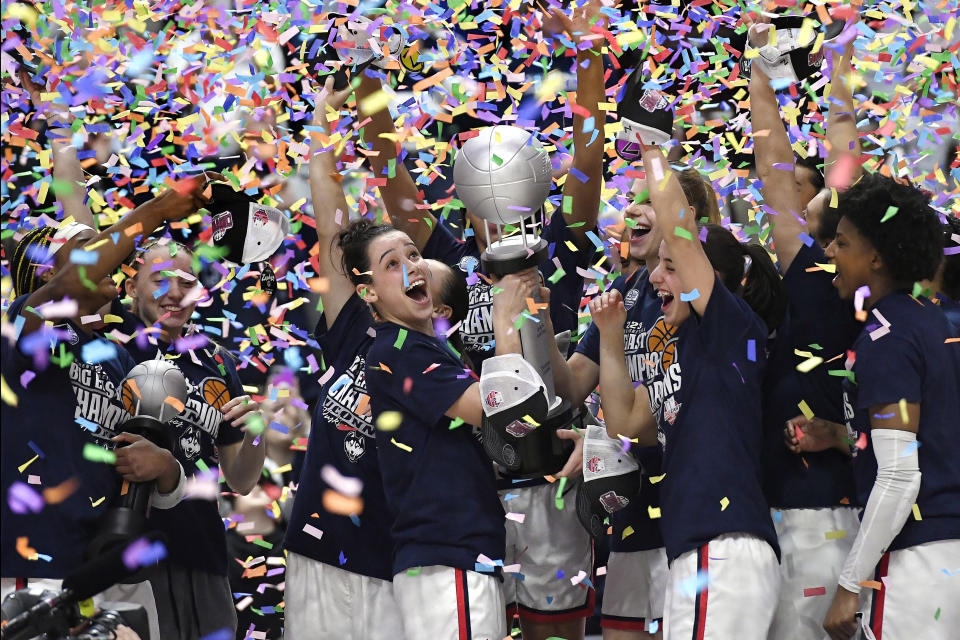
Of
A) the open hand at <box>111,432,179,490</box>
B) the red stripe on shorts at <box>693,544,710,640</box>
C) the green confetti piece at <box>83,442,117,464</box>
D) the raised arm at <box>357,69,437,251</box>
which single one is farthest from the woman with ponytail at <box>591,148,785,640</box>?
the green confetti piece at <box>83,442,117,464</box>

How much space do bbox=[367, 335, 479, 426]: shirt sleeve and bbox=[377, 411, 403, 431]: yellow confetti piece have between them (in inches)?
1.3

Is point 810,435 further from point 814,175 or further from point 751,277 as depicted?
point 814,175

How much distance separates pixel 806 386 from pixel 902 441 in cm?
53

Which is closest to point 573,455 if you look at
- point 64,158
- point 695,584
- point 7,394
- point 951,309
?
point 695,584

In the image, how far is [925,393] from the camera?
3430mm

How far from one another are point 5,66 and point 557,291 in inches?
99.2

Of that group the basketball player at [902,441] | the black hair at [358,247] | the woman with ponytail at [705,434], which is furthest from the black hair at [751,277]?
the black hair at [358,247]

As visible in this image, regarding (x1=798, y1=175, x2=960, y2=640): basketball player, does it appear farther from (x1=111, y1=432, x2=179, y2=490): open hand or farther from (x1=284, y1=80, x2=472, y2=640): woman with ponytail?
(x1=111, y1=432, x2=179, y2=490): open hand

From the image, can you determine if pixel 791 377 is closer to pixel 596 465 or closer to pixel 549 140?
pixel 596 465

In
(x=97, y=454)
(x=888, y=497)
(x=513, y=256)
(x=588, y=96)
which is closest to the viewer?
(x=888, y=497)

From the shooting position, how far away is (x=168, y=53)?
5.59 m

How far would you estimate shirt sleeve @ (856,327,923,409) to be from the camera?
133 inches

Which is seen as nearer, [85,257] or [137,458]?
[85,257]

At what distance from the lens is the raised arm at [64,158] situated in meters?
4.72
